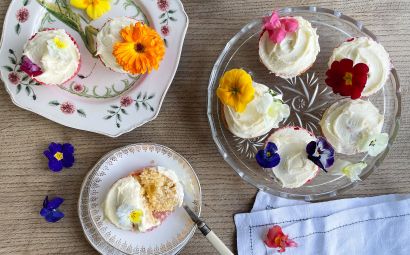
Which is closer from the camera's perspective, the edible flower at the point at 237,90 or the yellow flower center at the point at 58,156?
the edible flower at the point at 237,90

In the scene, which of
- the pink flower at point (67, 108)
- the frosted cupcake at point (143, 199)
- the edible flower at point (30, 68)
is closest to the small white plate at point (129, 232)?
the frosted cupcake at point (143, 199)

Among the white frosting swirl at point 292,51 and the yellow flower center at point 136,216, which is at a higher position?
the white frosting swirl at point 292,51

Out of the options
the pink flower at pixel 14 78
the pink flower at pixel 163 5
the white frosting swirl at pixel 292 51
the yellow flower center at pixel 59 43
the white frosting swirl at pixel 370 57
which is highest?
the white frosting swirl at pixel 370 57

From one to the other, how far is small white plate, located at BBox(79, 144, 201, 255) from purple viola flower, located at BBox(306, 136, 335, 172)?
29 cm

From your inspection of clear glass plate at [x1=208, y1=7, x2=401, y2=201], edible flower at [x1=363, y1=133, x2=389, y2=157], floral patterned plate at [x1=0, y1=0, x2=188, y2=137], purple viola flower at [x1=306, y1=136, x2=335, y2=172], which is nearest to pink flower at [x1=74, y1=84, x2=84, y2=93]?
floral patterned plate at [x1=0, y1=0, x2=188, y2=137]

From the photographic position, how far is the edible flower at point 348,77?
112 centimetres

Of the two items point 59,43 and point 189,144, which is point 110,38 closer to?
point 59,43

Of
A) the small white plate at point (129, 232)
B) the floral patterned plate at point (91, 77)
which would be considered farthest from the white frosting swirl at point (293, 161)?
the floral patterned plate at point (91, 77)

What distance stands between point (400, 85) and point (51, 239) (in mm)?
981

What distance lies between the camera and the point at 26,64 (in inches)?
45.3

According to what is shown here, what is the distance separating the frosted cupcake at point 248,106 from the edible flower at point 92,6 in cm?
36

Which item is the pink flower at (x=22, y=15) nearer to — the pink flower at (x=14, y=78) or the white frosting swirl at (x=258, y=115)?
the pink flower at (x=14, y=78)

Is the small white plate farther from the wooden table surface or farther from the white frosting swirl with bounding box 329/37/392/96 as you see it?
the white frosting swirl with bounding box 329/37/392/96

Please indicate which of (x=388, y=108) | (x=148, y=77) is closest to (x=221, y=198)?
(x=148, y=77)
